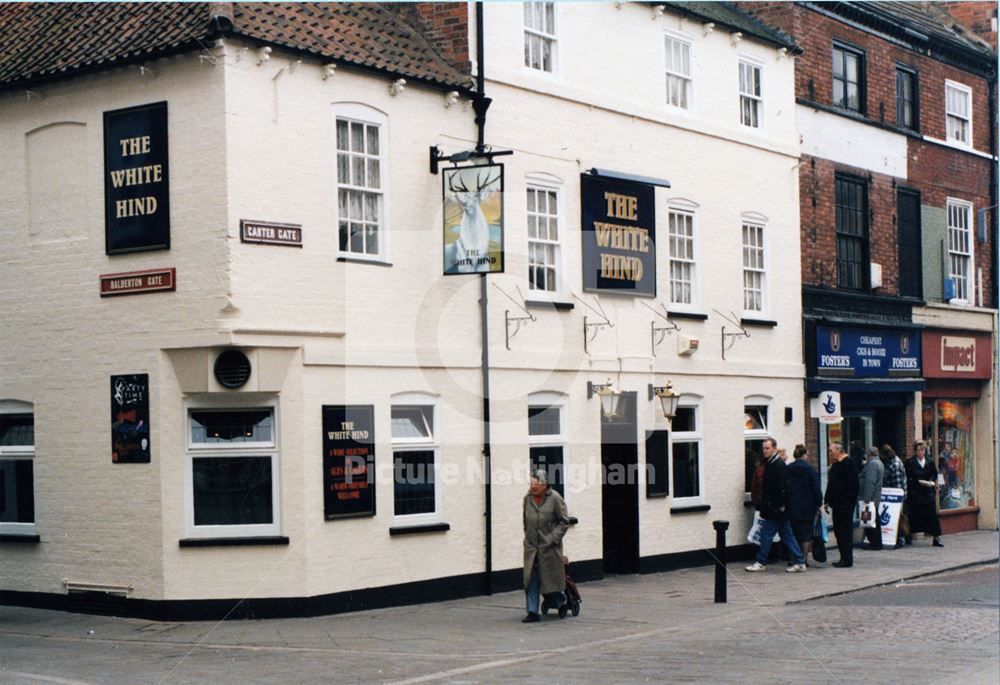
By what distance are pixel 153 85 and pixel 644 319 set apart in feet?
29.1

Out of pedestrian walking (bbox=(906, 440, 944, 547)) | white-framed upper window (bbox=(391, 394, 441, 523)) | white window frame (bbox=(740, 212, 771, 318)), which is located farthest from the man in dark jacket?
white-framed upper window (bbox=(391, 394, 441, 523))

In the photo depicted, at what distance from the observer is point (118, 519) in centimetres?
1714

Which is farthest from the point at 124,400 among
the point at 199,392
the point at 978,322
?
the point at 978,322

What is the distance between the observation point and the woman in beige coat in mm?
16562

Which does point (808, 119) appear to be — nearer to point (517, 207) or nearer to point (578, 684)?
point (517, 207)

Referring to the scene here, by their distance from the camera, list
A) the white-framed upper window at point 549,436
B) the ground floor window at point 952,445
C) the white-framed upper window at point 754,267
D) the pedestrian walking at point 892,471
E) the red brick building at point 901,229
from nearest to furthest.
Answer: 1. the white-framed upper window at point 549,436
2. the white-framed upper window at point 754,267
3. the pedestrian walking at point 892,471
4. the red brick building at point 901,229
5. the ground floor window at point 952,445

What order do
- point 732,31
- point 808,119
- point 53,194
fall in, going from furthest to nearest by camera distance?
point 808,119 → point 732,31 → point 53,194

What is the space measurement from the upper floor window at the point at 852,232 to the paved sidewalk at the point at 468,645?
9.47 m

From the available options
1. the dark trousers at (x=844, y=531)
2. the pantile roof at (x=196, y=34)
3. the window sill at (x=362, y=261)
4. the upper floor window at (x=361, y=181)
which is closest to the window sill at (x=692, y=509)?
the dark trousers at (x=844, y=531)

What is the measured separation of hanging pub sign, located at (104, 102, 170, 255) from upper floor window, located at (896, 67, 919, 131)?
17893 mm

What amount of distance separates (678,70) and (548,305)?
5.46 m

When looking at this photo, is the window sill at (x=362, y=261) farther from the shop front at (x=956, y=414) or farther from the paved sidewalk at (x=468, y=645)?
the shop front at (x=956, y=414)

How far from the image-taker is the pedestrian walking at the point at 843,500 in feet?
75.5

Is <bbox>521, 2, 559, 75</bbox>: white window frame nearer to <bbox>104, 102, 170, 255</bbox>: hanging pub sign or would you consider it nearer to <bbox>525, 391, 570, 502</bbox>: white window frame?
<bbox>525, 391, 570, 502</bbox>: white window frame
